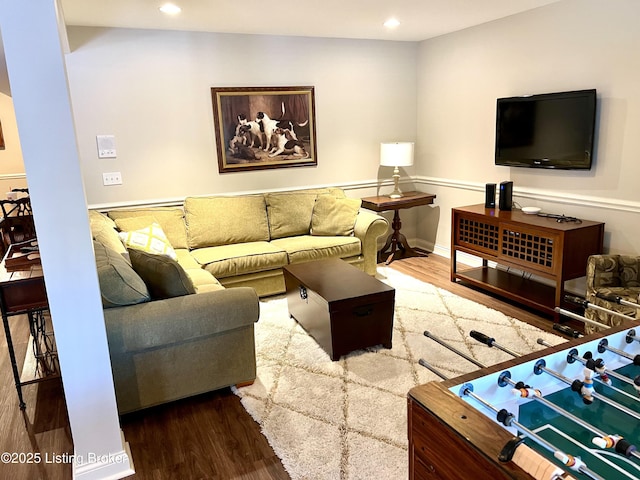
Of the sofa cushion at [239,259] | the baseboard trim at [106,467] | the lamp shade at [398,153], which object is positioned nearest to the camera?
the baseboard trim at [106,467]

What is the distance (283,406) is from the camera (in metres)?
2.49

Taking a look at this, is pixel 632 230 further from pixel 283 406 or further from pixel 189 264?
pixel 189 264

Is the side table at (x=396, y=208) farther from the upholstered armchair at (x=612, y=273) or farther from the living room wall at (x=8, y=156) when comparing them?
the living room wall at (x=8, y=156)

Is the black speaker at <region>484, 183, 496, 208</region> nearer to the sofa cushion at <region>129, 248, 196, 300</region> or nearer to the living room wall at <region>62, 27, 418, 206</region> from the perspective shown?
the living room wall at <region>62, 27, 418, 206</region>

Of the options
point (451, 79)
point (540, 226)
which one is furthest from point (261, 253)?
point (451, 79)

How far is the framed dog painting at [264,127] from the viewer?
4469 millimetres

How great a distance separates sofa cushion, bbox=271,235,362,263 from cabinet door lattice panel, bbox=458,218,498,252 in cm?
96

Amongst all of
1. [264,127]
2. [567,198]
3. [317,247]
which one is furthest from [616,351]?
[264,127]

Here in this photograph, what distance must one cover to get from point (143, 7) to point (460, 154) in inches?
127

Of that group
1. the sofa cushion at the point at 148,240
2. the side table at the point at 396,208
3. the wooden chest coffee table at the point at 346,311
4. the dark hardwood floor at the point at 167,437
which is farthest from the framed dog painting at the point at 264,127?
the dark hardwood floor at the point at 167,437

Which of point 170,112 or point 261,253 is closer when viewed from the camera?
point 261,253

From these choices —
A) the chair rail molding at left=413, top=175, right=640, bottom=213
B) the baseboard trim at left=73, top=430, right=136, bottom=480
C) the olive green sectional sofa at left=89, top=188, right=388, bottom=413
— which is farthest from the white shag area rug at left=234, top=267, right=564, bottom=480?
the chair rail molding at left=413, top=175, right=640, bottom=213

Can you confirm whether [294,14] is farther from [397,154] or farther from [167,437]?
[167,437]

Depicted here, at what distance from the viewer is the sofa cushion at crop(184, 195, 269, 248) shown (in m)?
4.21
